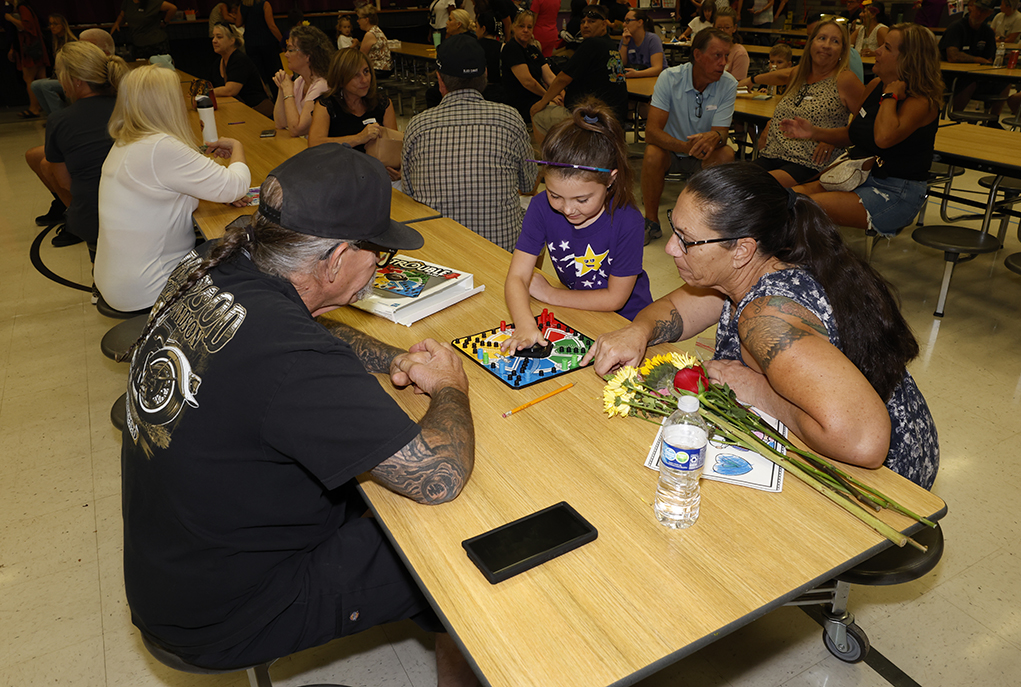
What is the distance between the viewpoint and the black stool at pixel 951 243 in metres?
3.35

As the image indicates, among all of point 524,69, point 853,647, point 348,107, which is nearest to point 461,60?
point 348,107

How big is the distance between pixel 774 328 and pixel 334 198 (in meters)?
0.88

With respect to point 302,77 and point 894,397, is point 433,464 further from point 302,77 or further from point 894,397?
point 302,77

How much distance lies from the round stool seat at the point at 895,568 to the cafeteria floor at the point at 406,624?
465 mm

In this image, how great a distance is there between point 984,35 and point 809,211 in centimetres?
825

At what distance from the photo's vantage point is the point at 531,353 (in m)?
1.73

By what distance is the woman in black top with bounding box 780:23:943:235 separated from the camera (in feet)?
11.4

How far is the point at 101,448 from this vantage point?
2.78 meters

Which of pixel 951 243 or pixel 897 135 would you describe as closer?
pixel 951 243

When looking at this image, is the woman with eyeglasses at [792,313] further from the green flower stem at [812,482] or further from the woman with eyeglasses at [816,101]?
the woman with eyeglasses at [816,101]

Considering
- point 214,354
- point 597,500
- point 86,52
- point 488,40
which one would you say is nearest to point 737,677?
point 597,500

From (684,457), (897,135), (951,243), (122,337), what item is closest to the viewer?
(684,457)

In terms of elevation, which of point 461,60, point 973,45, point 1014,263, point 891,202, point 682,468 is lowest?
point 1014,263

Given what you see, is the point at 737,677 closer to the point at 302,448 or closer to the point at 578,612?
the point at 578,612
